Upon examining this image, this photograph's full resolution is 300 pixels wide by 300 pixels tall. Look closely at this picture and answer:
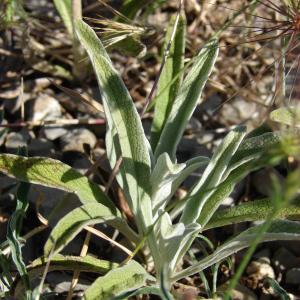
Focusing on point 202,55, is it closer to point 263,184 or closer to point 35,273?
point 263,184

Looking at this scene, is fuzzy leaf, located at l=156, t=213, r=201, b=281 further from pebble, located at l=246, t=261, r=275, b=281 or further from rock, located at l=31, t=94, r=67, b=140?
rock, located at l=31, t=94, r=67, b=140

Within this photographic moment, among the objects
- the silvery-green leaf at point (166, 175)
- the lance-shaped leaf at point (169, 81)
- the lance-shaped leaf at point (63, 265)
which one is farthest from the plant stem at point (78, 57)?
the lance-shaped leaf at point (63, 265)

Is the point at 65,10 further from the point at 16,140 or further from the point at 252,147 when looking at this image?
the point at 252,147

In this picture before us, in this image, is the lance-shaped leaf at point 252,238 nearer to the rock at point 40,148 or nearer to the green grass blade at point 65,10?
the rock at point 40,148

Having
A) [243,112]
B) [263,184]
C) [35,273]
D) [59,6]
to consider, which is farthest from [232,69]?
[35,273]

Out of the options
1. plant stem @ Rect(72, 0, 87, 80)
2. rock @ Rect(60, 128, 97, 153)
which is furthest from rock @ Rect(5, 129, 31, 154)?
plant stem @ Rect(72, 0, 87, 80)
